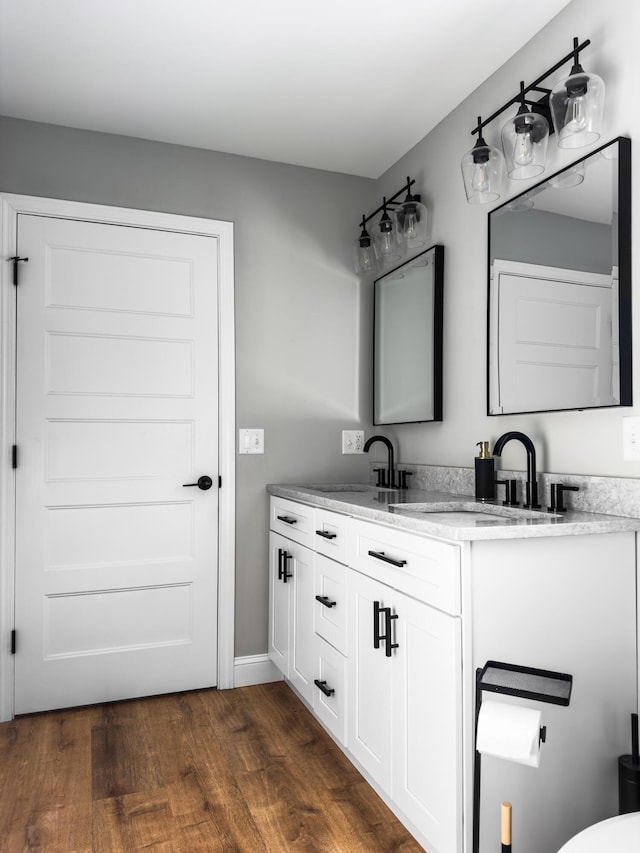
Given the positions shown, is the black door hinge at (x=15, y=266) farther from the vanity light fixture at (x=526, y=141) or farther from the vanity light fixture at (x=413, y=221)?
the vanity light fixture at (x=526, y=141)

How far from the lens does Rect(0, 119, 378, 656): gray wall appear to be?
2811 millimetres

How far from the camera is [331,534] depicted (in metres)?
2.19

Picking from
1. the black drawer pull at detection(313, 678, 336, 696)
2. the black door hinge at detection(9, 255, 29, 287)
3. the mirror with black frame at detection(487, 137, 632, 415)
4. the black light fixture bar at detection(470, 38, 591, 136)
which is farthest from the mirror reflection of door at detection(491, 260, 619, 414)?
the black door hinge at detection(9, 255, 29, 287)

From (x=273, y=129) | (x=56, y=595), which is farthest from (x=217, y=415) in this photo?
(x=273, y=129)

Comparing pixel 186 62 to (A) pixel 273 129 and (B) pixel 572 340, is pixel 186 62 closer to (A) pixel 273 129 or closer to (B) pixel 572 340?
(A) pixel 273 129

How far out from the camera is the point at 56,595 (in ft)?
8.67

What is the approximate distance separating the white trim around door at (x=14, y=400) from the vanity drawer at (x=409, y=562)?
3.37 feet

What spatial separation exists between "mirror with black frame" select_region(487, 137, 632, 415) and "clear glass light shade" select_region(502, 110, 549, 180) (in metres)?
0.07

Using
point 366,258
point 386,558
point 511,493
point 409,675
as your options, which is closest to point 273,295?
point 366,258

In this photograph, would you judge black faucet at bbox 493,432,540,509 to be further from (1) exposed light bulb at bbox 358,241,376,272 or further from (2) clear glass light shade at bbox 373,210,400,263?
(1) exposed light bulb at bbox 358,241,376,272

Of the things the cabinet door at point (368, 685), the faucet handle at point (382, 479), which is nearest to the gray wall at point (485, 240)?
the faucet handle at point (382, 479)

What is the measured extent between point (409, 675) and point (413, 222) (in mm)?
1840

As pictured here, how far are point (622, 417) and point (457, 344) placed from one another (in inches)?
35.3

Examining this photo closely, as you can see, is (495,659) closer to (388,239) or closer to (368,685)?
(368,685)
